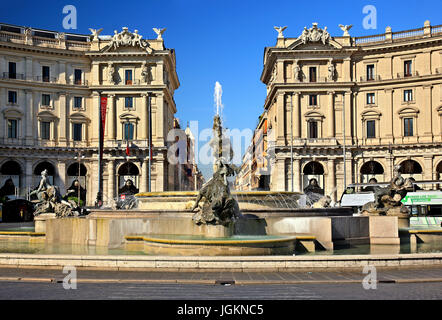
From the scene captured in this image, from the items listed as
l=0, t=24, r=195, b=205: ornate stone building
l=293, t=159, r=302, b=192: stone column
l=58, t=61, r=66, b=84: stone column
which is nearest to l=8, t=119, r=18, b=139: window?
l=0, t=24, r=195, b=205: ornate stone building

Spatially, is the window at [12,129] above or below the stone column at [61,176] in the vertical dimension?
above

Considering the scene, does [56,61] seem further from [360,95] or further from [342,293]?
[342,293]

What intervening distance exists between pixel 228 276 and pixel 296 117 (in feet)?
185

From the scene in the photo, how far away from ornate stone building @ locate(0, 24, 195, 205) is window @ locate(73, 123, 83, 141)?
0.46 ft

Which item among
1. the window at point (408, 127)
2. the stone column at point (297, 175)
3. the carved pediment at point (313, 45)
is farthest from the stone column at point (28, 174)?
the window at point (408, 127)

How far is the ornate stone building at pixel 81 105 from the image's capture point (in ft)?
212

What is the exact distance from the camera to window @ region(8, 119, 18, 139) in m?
64.2

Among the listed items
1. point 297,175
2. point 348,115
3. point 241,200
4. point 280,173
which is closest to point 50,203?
point 241,200

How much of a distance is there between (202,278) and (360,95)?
60.5 meters

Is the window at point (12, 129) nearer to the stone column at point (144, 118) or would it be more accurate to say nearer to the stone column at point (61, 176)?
the stone column at point (61, 176)

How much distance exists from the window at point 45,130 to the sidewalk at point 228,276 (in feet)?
184

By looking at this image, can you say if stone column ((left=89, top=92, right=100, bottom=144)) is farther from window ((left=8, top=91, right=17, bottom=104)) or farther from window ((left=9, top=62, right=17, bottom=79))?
window ((left=9, top=62, right=17, bottom=79))

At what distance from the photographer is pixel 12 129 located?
6444cm
